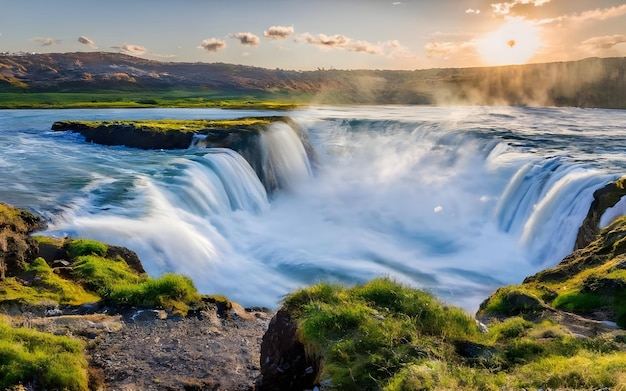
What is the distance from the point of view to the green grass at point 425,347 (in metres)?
5.75

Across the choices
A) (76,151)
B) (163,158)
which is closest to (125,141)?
(76,151)

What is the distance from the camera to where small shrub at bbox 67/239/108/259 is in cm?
1268

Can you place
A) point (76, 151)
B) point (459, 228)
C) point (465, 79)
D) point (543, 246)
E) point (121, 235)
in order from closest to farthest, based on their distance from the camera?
point (121, 235), point (543, 246), point (459, 228), point (76, 151), point (465, 79)

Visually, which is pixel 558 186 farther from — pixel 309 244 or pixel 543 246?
pixel 309 244

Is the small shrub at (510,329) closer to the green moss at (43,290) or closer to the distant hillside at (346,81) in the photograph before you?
the green moss at (43,290)

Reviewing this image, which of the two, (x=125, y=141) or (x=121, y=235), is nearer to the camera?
(x=121, y=235)

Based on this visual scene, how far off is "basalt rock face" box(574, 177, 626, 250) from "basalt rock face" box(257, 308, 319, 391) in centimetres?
1248

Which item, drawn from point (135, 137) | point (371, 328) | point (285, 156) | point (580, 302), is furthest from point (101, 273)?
point (285, 156)

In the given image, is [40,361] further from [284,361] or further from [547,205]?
[547,205]

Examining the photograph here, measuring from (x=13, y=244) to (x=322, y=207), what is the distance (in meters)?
19.7

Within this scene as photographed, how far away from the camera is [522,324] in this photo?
8.11 metres

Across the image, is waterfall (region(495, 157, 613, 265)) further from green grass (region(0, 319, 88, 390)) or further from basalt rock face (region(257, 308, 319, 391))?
green grass (region(0, 319, 88, 390))

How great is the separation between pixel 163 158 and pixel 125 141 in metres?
6.63

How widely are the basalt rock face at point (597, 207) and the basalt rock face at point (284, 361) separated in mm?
12479
